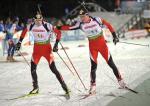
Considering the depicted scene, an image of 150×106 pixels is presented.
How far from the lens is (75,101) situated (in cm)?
1090

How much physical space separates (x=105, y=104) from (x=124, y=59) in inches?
362

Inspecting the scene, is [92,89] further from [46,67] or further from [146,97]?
[46,67]

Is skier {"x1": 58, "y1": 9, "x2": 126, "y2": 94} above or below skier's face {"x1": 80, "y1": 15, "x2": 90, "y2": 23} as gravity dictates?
below

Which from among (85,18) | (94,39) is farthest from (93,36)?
(85,18)

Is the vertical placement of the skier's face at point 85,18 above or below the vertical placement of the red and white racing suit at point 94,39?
above

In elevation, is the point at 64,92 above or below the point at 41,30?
below

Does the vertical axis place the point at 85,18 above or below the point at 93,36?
above

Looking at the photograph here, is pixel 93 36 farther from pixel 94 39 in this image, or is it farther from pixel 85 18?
pixel 85 18

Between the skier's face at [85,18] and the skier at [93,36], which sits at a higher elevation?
the skier's face at [85,18]

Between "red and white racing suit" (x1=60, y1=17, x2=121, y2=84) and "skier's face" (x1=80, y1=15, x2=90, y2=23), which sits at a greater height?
"skier's face" (x1=80, y1=15, x2=90, y2=23)

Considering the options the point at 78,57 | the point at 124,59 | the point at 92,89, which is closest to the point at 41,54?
the point at 92,89

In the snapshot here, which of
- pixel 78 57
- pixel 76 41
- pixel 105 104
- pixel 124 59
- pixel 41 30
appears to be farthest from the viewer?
pixel 76 41

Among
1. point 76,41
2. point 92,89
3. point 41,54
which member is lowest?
point 76,41

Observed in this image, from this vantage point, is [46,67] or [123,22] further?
[123,22]
